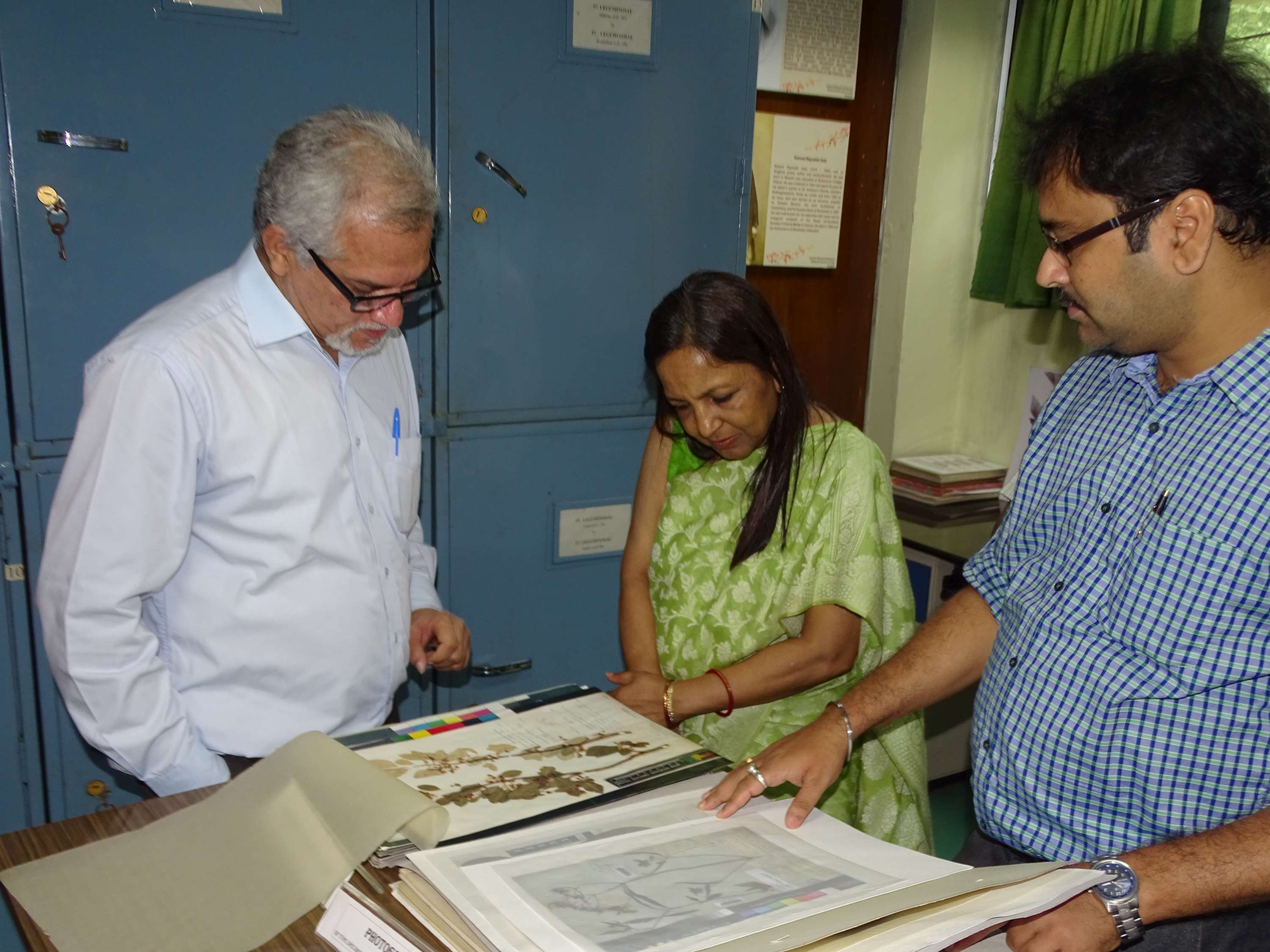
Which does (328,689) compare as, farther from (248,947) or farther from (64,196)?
(64,196)

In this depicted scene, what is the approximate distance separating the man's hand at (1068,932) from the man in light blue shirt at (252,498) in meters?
0.95

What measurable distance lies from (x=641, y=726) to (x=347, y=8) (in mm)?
1416

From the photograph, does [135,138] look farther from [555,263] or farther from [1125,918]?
[1125,918]

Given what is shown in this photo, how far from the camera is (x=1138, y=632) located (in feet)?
3.60

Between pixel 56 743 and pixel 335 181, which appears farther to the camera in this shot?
pixel 56 743

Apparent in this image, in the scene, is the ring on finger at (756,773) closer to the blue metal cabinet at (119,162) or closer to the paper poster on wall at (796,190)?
the blue metal cabinet at (119,162)

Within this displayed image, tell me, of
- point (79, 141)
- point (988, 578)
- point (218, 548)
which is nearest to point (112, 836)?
point (218, 548)

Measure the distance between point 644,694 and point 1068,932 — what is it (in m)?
0.79

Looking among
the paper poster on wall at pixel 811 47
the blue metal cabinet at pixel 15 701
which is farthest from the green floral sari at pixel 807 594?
the paper poster on wall at pixel 811 47

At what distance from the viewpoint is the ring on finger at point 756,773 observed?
1093mm

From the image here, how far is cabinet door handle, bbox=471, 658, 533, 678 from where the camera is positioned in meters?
2.25

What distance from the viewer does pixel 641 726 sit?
4.19 feet

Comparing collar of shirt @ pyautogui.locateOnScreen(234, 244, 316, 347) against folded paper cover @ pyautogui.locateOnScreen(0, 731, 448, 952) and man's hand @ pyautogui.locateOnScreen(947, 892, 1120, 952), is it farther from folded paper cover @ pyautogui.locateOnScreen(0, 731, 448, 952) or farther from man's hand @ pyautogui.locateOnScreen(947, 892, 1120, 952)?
man's hand @ pyautogui.locateOnScreen(947, 892, 1120, 952)

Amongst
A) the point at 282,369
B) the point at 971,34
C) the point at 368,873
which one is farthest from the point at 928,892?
the point at 971,34
